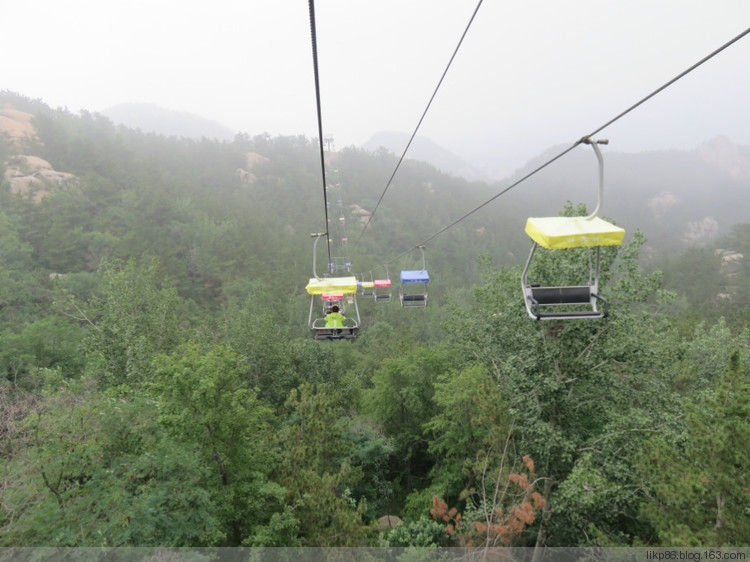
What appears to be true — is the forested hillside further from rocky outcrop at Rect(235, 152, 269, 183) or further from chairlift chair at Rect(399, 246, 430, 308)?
rocky outcrop at Rect(235, 152, 269, 183)

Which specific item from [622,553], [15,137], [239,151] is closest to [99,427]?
[622,553]

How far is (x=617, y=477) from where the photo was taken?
25.6 feet

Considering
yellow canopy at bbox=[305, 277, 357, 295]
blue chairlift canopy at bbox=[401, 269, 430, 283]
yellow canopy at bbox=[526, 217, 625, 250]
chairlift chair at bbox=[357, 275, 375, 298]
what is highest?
yellow canopy at bbox=[526, 217, 625, 250]

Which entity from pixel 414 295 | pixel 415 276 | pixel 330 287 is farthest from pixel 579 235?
pixel 415 276

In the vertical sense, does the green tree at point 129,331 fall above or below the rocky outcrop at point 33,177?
below

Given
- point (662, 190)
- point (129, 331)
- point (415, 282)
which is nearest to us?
point (415, 282)

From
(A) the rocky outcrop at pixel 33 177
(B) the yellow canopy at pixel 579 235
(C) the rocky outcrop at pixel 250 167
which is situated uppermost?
(C) the rocky outcrop at pixel 250 167

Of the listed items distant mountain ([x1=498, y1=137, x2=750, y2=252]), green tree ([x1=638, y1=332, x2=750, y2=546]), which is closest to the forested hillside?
green tree ([x1=638, y1=332, x2=750, y2=546])

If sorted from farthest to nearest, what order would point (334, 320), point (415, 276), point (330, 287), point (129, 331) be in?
point (129, 331), point (415, 276), point (334, 320), point (330, 287)

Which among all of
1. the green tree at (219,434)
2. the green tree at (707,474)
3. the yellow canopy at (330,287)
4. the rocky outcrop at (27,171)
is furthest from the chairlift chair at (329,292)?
the rocky outcrop at (27,171)

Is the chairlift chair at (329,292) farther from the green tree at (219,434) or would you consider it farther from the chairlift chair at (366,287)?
the green tree at (219,434)

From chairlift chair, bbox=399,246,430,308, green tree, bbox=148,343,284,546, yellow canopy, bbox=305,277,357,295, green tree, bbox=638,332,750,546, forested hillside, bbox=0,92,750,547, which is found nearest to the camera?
green tree, bbox=638,332,750,546

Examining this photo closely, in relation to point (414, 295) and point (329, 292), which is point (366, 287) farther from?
→ point (329, 292)

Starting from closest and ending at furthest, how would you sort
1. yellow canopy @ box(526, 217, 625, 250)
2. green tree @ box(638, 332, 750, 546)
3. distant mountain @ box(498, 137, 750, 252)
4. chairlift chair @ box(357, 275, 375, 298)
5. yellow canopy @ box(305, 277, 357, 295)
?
yellow canopy @ box(526, 217, 625, 250), green tree @ box(638, 332, 750, 546), yellow canopy @ box(305, 277, 357, 295), chairlift chair @ box(357, 275, 375, 298), distant mountain @ box(498, 137, 750, 252)
